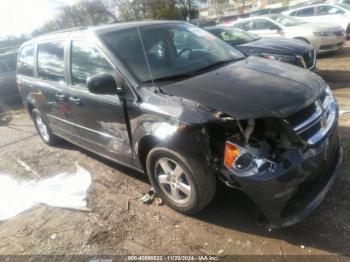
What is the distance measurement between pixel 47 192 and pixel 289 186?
305 cm

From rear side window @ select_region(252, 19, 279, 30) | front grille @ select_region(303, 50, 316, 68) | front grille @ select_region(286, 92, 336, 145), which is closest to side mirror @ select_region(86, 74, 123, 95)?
front grille @ select_region(286, 92, 336, 145)

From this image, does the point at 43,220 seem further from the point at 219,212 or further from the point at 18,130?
the point at 18,130

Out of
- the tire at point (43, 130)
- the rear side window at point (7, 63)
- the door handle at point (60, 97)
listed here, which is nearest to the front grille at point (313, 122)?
the door handle at point (60, 97)

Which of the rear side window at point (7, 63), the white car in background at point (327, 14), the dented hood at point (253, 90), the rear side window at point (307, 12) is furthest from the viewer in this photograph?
the rear side window at point (307, 12)

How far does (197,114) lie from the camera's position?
273 cm

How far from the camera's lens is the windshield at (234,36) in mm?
7976

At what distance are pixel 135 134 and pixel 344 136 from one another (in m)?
2.88

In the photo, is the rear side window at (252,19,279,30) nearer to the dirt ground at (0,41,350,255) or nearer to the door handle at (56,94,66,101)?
the dirt ground at (0,41,350,255)

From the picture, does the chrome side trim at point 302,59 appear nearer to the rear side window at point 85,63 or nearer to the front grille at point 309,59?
the front grille at point 309,59

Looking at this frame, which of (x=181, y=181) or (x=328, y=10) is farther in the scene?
(x=328, y=10)

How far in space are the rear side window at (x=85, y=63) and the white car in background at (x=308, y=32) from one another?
782cm

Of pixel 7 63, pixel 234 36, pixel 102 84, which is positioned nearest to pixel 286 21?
pixel 234 36

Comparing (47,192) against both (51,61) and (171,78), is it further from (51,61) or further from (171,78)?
(171,78)

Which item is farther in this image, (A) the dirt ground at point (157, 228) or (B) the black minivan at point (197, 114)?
(A) the dirt ground at point (157, 228)
